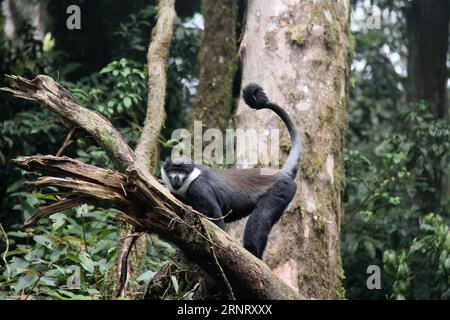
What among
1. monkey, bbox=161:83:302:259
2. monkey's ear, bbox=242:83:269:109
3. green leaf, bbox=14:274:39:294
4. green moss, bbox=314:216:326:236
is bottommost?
green leaf, bbox=14:274:39:294

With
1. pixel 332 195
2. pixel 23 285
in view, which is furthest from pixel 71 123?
pixel 332 195

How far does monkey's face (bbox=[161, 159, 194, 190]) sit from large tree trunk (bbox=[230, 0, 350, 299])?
1202 millimetres

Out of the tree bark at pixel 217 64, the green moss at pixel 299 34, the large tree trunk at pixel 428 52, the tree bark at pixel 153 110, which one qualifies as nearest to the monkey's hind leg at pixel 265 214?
the tree bark at pixel 153 110

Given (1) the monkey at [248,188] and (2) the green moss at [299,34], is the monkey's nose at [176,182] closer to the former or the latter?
(1) the monkey at [248,188]

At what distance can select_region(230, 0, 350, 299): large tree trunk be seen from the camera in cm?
661

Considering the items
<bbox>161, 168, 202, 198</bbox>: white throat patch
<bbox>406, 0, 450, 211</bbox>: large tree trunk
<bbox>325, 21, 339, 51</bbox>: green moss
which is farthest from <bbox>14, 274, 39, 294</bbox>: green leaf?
<bbox>406, 0, 450, 211</bbox>: large tree trunk

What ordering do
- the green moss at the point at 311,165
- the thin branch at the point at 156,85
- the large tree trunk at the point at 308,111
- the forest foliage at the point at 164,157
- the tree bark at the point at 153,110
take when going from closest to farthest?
the tree bark at the point at 153,110 < the thin branch at the point at 156,85 < the large tree trunk at the point at 308,111 < the green moss at the point at 311,165 < the forest foliage at the point at 164,157

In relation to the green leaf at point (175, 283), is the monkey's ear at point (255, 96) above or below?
above

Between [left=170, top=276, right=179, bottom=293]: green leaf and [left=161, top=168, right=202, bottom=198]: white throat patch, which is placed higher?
[left=161, top=168, right=202, bottom=198]: white throat patch

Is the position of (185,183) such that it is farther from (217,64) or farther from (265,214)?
(217,64)

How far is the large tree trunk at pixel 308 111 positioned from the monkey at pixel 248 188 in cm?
39

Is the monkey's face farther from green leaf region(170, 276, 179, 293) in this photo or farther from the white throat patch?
green leaf region(170, 276, 179, 293)

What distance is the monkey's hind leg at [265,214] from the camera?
6082 mm

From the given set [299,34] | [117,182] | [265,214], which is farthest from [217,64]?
[117,182]
